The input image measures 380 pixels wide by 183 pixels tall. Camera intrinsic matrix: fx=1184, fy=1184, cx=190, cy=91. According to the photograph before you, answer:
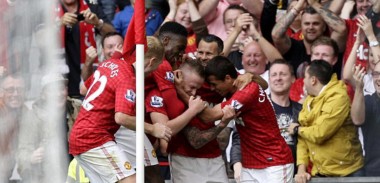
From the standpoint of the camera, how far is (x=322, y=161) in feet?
38.2

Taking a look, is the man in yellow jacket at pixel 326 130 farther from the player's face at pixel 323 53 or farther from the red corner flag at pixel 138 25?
the red corner flag at pixel 138 25

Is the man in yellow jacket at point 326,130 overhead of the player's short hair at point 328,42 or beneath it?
beneath

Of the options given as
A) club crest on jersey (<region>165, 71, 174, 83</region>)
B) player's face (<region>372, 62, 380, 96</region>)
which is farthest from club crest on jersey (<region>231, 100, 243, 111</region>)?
player's face (<region>372, 62, 380, 96</region>)

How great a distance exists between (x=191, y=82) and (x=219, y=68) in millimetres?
309

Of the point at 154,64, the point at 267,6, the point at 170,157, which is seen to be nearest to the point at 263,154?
the point at 170,157

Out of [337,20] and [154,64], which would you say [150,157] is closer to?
[154,64]

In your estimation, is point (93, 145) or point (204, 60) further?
point (204, 60)

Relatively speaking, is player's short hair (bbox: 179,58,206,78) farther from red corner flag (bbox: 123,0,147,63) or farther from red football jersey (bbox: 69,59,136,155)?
red corner flag (bbox: 123,0,147,63)

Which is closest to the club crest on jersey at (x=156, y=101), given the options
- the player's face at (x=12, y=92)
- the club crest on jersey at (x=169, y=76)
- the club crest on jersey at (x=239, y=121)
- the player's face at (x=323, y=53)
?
the club crest on jersey at (x=169, y=76)

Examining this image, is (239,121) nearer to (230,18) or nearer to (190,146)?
(190,146)

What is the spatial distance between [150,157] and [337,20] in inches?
131

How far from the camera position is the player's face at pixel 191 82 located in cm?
1032

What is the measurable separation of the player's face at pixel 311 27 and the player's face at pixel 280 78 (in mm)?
914

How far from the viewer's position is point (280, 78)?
12.0 meters
